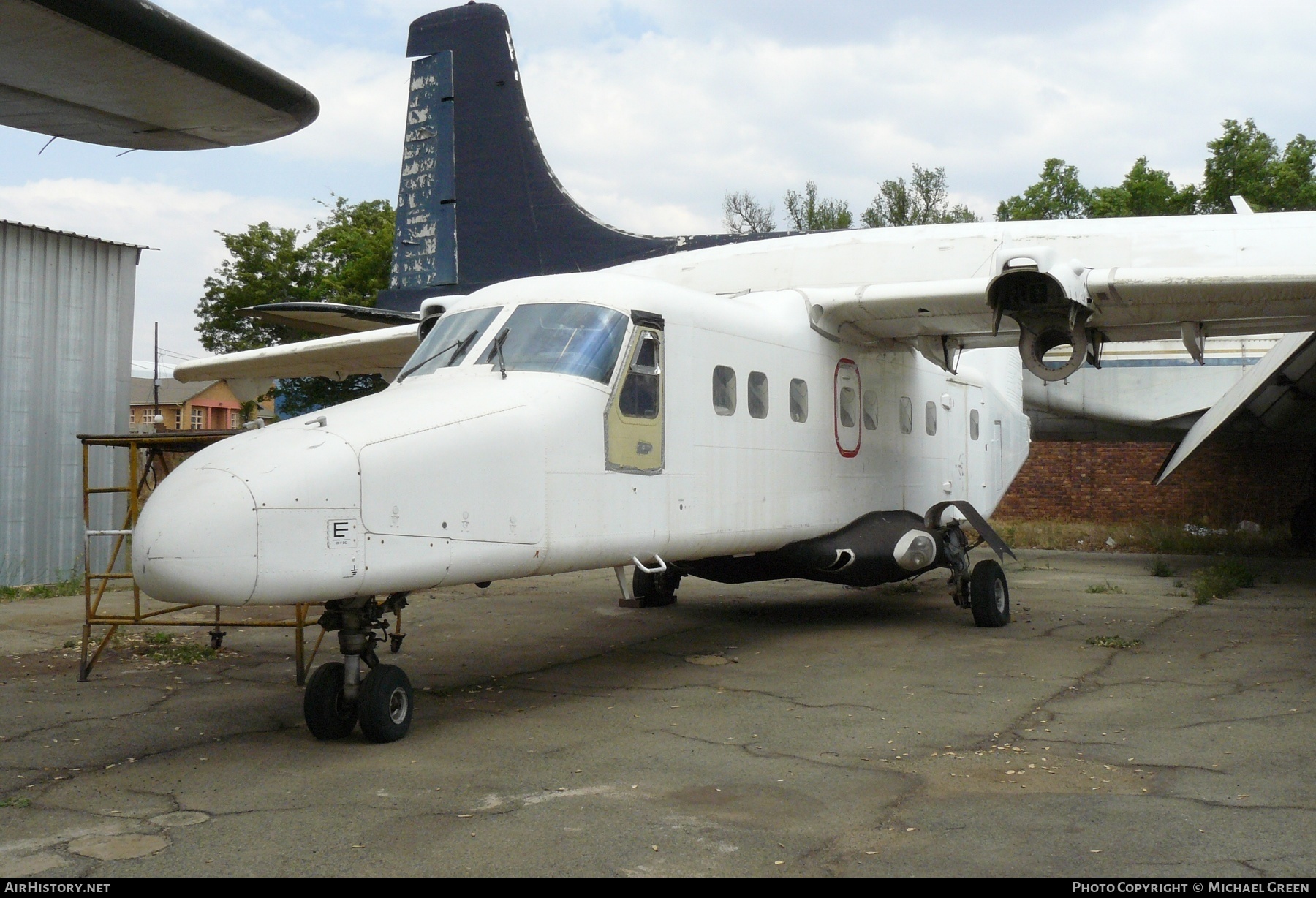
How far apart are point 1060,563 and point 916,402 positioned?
22.6 feet

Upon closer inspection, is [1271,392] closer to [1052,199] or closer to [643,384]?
[643,384]

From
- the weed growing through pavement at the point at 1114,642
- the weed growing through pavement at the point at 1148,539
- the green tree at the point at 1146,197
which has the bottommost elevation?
the weed growing through pavement at the point at 1114,642

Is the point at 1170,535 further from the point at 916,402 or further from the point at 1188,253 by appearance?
the point at 916,402

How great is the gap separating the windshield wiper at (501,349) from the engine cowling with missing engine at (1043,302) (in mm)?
3914

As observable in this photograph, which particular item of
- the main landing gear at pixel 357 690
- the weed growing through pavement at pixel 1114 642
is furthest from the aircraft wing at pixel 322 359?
the weed growing through pavement at pixel 1114 642

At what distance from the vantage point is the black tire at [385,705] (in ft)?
19.2

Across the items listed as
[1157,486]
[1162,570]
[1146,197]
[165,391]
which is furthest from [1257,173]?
[165,391]

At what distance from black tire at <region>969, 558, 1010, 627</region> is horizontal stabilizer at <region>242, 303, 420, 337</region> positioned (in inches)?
299

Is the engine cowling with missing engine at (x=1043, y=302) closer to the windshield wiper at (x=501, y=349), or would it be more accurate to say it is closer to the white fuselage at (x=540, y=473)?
the white fuselage at (x=540, y=473)

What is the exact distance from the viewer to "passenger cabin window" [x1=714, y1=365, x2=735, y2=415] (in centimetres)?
827

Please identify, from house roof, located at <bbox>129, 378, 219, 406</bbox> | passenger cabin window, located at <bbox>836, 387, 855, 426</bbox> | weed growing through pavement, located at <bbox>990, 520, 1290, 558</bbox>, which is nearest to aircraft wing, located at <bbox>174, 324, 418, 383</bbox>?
passenger cabin window, located at <bbox>836, 387, 855, 426</bbox>

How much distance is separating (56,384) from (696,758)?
473 inches

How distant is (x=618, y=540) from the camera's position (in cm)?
713

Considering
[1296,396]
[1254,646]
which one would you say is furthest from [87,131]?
[1296,396]
